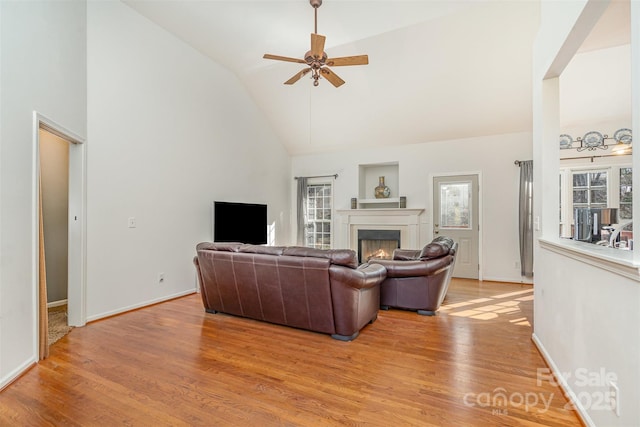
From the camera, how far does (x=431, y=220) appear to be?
20.0ft

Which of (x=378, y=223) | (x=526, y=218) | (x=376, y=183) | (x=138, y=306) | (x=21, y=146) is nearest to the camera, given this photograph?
(x=21, y=146)

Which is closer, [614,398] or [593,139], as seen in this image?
[614,398]

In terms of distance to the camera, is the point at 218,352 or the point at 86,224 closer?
the point at 218,352

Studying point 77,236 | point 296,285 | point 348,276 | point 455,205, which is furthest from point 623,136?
point 77,236

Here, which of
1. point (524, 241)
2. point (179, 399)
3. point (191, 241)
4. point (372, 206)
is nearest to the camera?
point (179, 399)

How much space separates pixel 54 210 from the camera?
4047mm

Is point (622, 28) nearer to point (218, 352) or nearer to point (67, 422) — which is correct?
point (218, 352)

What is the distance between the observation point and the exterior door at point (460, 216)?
19.1ft

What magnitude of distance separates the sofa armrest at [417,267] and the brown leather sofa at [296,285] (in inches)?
17.9

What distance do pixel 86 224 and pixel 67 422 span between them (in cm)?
224

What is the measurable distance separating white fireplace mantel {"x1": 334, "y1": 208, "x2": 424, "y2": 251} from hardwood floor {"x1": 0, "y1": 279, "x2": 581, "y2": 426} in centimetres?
293

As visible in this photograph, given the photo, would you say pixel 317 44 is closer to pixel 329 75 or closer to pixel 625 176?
pixel 329 75

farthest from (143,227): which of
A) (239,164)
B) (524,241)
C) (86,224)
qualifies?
(524,241)

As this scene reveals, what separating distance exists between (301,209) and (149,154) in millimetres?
3837
